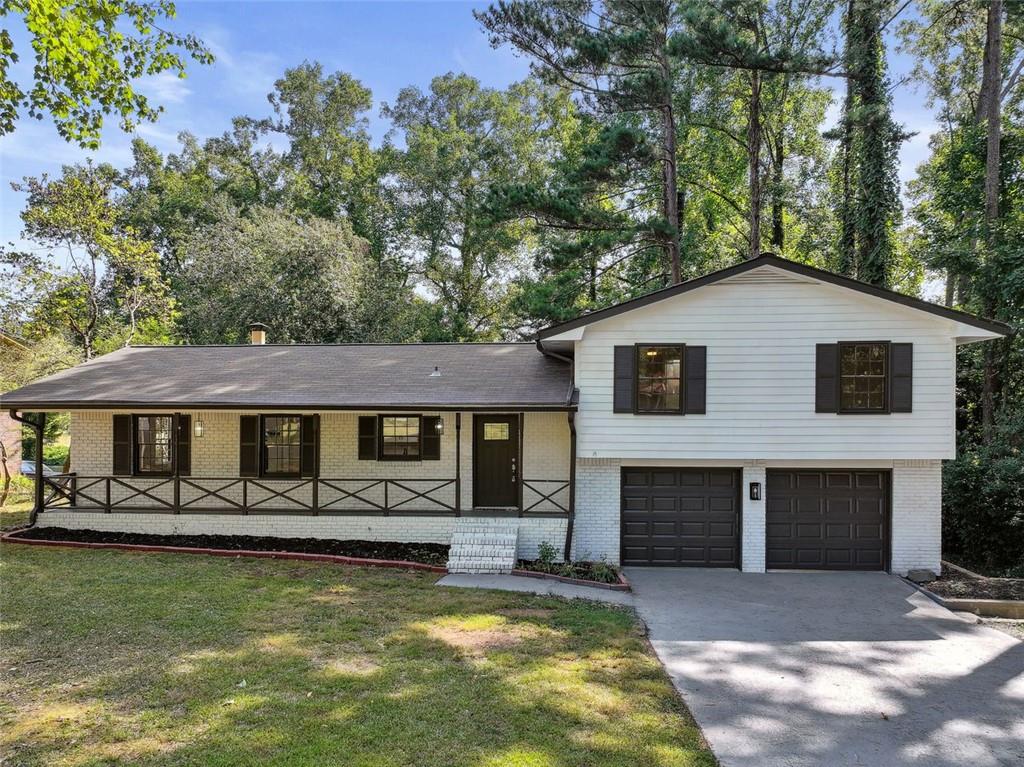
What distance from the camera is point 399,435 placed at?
483 inches

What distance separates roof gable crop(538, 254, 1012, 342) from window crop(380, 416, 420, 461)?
12.0 feet

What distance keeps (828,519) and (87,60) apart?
13469mm

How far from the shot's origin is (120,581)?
888cm

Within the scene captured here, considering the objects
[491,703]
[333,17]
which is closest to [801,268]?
[491,703]

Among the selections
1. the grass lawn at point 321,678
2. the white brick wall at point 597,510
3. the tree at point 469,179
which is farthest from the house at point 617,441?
the tree at point 469,179

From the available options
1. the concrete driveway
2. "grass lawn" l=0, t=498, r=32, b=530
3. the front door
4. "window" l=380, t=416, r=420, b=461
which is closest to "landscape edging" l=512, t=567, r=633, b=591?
the concrete driveway

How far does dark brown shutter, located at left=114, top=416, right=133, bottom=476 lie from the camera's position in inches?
493

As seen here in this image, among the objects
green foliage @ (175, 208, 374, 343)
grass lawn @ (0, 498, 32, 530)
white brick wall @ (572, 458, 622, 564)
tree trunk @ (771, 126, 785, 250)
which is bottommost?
grass lawn @ (0, 498, 32, 530)

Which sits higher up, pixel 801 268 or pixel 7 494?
pixel 801 268

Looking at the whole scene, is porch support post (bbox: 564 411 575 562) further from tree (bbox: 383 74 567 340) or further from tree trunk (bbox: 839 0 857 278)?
tree (bbox: 383 74 567 340)

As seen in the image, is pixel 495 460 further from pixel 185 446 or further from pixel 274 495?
pixel 185 446

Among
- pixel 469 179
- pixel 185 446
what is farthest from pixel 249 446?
pixel 469 179

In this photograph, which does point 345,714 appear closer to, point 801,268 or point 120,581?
point 120,581

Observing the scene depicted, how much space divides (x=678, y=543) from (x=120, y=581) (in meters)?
9.47
